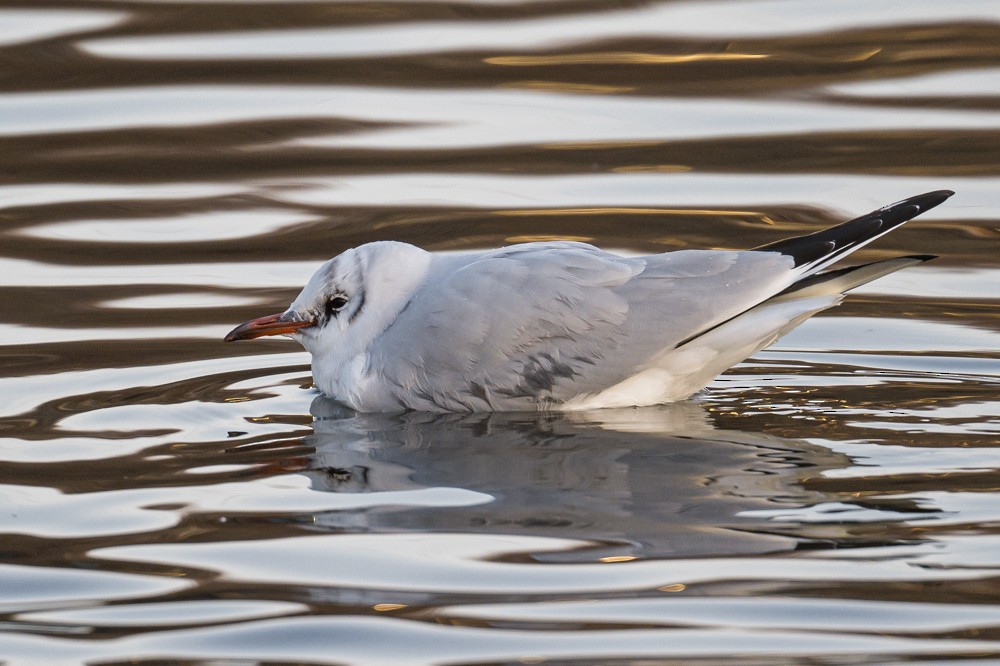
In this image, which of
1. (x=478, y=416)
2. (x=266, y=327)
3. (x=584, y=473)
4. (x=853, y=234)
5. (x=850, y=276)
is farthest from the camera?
(x=266, y=327)

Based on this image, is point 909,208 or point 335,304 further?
point 335,304

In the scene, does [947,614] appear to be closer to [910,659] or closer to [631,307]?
[910,659]

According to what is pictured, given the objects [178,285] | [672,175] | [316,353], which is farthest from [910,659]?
[672,175]

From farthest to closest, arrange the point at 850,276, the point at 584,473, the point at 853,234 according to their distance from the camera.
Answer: the point at 850,276 → the point at 853,234 → the point at 584,473

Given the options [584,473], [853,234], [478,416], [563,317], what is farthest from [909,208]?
[478,416]

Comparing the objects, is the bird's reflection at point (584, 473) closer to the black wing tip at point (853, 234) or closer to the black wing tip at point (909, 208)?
the black wing tip at point (853, 234)

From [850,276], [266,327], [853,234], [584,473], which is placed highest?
[853,234]

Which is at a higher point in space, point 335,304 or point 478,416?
point 335,304

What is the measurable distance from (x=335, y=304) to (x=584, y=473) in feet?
5.88

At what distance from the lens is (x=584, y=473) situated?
596cm

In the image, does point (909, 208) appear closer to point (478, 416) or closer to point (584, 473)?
point (584, 473)

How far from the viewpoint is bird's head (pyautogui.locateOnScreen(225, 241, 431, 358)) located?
7.20m

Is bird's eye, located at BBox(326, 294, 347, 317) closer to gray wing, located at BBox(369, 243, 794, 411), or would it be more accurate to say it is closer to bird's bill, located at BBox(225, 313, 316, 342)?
bird's bill, located at BBox(225, 313, 316, 342)

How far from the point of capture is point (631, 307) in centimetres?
665
